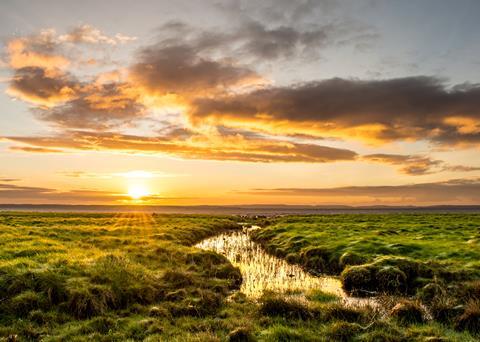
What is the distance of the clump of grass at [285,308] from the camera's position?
15.3 meters

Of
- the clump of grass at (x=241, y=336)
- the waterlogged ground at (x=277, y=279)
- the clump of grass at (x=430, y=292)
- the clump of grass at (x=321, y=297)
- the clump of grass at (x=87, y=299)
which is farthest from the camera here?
the waterlogged ground at (x=277, y=279)

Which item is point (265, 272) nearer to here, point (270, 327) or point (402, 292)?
point (402, 292)

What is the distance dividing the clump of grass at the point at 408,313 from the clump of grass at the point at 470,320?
1.30 metres

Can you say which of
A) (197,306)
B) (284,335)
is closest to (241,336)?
(284,335)

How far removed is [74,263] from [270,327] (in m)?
11.7

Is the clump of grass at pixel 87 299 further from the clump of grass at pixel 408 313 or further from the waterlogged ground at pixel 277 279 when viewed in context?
the clump of grass at pixel 408 313

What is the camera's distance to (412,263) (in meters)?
23.7

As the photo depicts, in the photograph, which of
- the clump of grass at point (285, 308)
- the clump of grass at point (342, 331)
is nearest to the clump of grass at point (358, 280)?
the clump of grass at point (285, 308)

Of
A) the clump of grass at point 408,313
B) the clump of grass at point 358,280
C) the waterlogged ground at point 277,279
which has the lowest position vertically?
the waterlogged ground at point 277,279

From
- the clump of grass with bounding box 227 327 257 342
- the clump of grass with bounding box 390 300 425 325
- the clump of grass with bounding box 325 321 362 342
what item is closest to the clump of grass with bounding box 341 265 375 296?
the clump of grass with bounding box 390 300 425 325

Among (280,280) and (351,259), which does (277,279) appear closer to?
(280,280)

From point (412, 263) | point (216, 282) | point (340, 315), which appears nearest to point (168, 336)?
point (340, 315)

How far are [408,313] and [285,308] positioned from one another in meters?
4.98

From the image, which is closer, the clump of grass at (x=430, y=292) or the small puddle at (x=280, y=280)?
the clump of grass at (x=430, y=292)
